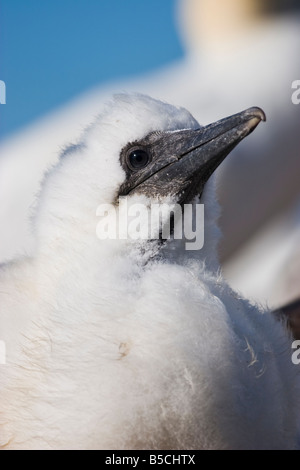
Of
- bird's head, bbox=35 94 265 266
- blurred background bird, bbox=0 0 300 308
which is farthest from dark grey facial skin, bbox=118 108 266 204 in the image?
blurred background bird, bbox=0 0 300 308

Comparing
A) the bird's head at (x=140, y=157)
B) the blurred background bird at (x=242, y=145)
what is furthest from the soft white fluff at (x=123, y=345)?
the blurred background bird at (x=242, y=145)

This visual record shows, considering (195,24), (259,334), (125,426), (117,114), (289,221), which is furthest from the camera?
(195,24)

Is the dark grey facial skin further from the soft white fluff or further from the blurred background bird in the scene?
the blurred background bird

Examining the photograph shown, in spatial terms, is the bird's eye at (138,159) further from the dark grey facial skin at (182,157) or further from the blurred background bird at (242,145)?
the blurred background bird at (242,145)

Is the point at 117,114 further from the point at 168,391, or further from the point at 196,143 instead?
the point at 168,391

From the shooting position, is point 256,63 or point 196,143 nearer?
point 196,143

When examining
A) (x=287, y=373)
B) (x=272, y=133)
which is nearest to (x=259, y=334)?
(x=287, y=373)
